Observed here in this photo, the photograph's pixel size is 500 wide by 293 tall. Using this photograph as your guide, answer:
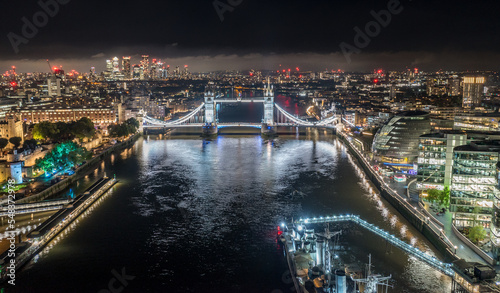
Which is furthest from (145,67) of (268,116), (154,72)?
(268,116)

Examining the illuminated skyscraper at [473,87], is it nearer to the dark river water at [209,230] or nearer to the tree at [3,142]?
the dark river water at [209,230]

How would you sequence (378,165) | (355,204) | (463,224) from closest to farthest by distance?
(463,224)
(355,204)
(378,165)

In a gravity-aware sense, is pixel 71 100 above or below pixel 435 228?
above

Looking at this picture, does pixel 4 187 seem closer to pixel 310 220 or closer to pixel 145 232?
pixel 145 232

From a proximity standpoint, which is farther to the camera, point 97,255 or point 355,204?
point 355,204

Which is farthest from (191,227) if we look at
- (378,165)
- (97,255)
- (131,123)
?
(131,123)

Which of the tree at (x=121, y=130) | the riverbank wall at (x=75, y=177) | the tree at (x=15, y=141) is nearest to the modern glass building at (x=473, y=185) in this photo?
the riverbank wall at (x=75, y=177)

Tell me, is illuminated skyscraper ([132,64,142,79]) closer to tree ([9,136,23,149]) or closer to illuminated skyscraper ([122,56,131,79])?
illuminated skyscraper ([122,56,131,79])
